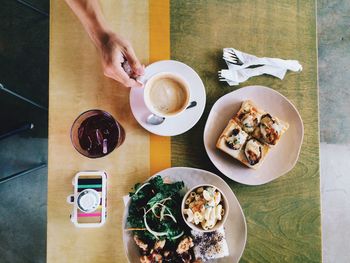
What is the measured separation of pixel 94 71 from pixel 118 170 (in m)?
0.37

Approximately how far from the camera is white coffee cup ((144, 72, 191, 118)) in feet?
4.08

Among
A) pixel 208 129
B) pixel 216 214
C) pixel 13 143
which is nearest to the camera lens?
pixel 216 214

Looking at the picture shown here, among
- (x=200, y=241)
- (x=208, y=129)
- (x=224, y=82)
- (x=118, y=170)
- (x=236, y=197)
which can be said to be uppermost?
(x=224, y=82)

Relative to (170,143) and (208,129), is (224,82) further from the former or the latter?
(170,143)

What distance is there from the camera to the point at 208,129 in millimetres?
1276

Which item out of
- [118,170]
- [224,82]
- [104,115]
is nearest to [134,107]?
[104,115]

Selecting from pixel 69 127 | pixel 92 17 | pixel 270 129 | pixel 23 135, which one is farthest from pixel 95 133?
pixel 23 135

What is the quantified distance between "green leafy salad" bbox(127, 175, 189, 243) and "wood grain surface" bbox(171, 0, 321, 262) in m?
0.13

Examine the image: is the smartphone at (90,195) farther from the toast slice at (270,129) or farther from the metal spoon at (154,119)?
the toast slice at (270,129)

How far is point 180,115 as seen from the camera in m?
1.27

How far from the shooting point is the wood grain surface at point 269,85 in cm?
131

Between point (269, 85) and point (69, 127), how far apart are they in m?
0.75

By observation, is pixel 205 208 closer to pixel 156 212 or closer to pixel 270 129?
pixel 156 212

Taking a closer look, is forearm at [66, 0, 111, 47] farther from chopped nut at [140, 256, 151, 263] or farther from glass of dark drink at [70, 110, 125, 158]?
chopped nut at [140, 256, 151, 263]
